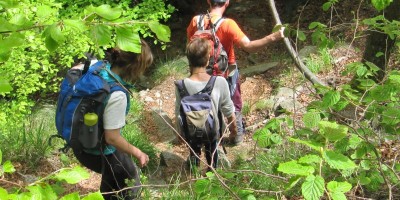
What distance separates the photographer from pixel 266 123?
3.03 metres

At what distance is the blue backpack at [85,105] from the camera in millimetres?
3219

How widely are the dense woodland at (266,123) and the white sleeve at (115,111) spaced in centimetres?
50

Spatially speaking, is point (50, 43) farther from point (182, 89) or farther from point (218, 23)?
point (218, 23)

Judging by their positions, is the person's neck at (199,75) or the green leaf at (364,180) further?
the person's neck at (199,75)

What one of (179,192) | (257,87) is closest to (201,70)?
(179,192)

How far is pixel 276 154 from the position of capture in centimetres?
473

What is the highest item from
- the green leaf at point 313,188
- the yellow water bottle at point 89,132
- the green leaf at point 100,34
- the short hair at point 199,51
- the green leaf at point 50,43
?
the green leaf at point 100,34

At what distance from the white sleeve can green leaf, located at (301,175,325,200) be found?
A: 169 centimetres

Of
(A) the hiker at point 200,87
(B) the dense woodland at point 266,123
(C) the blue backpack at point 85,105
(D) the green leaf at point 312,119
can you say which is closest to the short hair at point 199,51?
(A) the hiker at point 200,87

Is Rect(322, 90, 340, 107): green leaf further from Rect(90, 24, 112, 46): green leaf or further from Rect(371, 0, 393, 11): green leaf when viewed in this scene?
Rect(90, 24, 112, 46): green leaf

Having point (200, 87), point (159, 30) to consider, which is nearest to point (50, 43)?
point (159, 30)

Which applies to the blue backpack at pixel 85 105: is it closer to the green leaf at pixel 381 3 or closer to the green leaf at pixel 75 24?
the green leaf at pixel 75 24

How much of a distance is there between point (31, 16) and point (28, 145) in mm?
1626

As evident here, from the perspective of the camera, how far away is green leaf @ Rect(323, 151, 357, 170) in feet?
6.54
